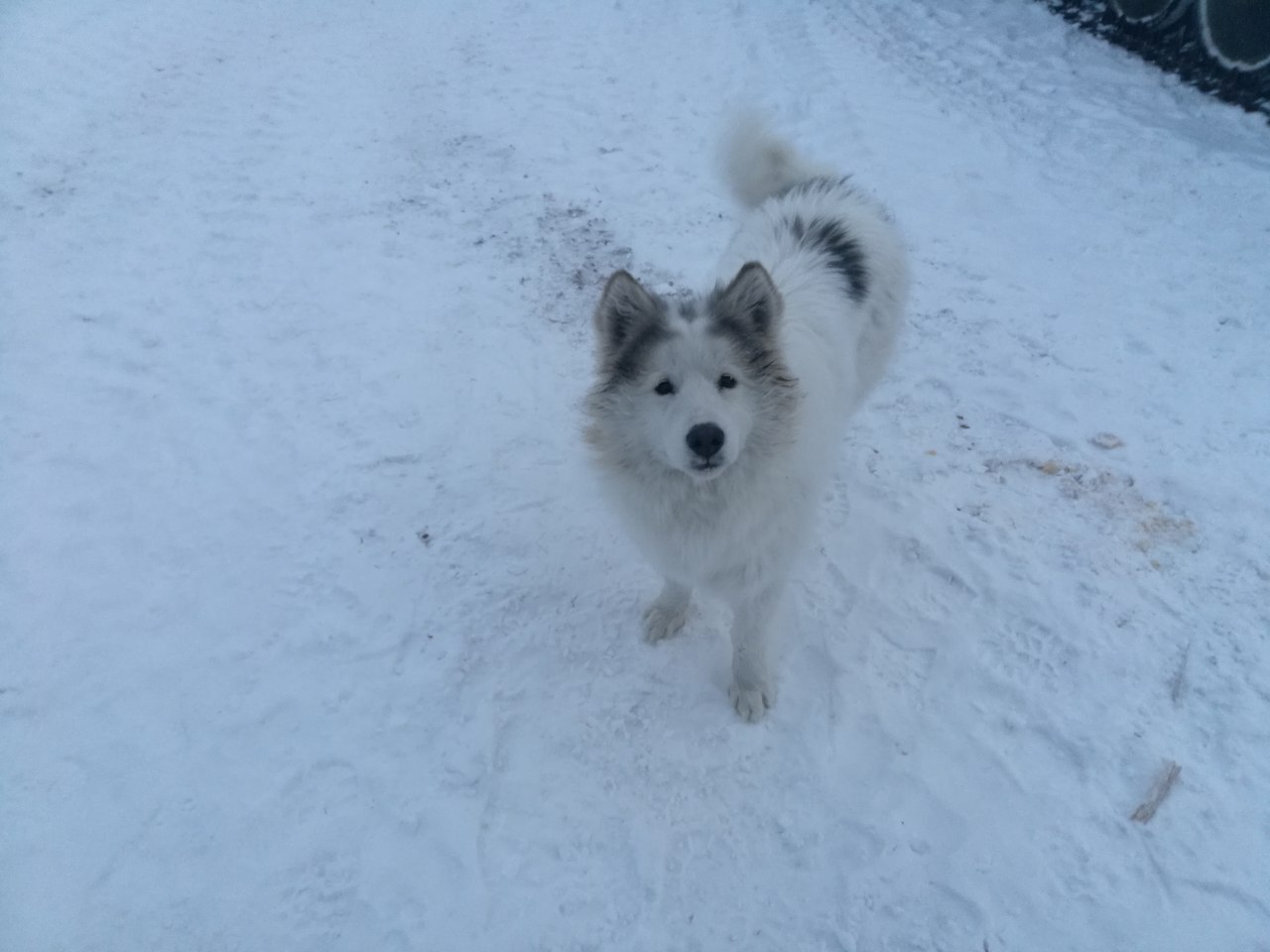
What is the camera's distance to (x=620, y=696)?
323cm

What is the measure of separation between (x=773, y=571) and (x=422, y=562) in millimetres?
1831

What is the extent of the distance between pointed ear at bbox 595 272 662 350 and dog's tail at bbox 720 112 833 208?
1.83 m

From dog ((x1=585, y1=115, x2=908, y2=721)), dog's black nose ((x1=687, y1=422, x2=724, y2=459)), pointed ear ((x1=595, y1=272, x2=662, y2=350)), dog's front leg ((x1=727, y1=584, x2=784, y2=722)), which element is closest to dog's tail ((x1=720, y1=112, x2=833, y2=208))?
dog ((x1=585, y1=115, x2=908, y2=721))

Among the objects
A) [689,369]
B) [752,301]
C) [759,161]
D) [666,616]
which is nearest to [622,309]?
[689,369]

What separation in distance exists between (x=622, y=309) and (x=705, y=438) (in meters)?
0.62

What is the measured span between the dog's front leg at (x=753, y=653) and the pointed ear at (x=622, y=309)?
1.20 meters

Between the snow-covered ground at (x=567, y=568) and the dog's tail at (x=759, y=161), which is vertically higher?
the dog's tail at (x=759, y=161)

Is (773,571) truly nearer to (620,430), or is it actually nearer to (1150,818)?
(620,430)

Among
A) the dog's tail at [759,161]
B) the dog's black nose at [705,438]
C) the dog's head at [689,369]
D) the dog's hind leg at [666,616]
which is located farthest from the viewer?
the dog's tail at [759,161]

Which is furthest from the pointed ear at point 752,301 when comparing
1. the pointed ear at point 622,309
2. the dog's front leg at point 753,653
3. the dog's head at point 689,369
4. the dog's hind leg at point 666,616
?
the dog's hind leg at point 666,616

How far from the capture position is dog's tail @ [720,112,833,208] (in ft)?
13.0

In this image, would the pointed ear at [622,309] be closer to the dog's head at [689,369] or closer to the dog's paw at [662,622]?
the dog's head at [689,369]

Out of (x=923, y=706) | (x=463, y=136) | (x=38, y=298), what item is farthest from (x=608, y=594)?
(x=463, y=136)

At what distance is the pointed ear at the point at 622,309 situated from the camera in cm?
258
